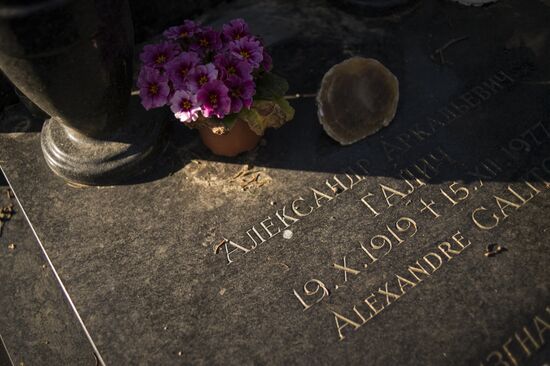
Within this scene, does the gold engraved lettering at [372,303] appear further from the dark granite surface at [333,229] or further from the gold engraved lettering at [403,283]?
the gold engraved lettering at [403,283]

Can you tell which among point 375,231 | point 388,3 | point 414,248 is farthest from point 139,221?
point 388,3

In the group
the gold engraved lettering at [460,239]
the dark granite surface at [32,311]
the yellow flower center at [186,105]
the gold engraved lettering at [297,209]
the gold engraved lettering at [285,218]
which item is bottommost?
the dark granite surface at [32,311]

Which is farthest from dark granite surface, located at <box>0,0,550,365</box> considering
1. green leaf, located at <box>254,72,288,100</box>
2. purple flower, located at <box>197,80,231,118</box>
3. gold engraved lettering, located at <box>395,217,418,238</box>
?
purple flower, located at <box>197,80,231,118</box>

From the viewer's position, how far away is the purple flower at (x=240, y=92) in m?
2.60

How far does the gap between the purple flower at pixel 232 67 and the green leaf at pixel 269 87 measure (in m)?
0.14

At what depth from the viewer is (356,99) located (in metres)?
3.02

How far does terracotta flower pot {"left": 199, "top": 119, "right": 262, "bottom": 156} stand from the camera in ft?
9.54

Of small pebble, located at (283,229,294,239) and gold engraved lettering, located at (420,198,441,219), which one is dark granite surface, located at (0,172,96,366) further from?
gold engraved lettering, located at (420,198,441,219)

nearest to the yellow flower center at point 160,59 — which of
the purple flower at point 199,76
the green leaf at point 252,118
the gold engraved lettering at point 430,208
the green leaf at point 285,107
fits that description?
the purple flower at point 199,76

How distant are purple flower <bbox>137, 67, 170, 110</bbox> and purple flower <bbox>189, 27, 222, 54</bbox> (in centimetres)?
22

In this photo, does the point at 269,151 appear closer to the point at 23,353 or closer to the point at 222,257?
the point at 222,257

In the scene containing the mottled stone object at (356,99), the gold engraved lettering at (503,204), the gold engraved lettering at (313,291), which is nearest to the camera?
the gold engraved lettering at (313,291)

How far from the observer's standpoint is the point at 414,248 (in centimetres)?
263

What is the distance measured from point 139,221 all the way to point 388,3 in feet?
7.14
